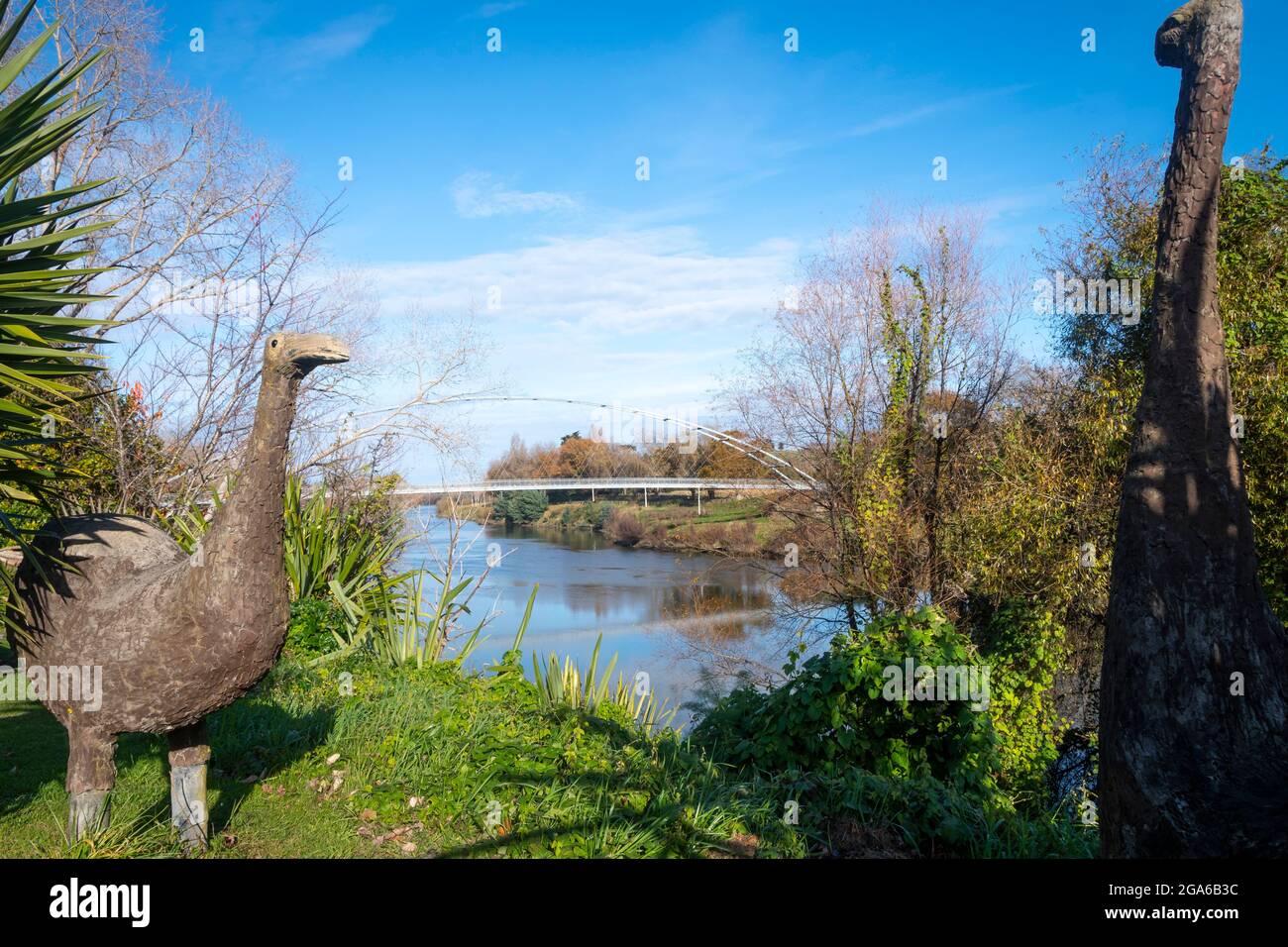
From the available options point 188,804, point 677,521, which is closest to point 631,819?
point 188,804

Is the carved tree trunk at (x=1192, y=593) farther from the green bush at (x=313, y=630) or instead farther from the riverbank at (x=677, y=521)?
the riverbank at (x=677, y=521)

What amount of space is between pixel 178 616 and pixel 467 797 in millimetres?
1852

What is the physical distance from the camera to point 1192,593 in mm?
2576

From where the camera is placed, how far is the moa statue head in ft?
9.68

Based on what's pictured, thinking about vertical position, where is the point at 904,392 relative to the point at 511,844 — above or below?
above

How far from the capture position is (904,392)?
14484 mm

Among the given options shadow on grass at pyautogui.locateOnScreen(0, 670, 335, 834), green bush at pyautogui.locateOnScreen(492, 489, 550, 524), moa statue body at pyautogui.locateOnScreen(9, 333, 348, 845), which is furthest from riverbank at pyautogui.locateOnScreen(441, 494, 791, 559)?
moa statue body at pyautogui.locateOnScreen(9, 333, 348, 845)

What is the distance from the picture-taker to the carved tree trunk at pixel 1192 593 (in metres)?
2.46

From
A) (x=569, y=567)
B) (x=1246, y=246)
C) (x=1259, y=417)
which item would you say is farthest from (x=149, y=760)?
(x=569, y=567)

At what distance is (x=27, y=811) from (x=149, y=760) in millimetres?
794

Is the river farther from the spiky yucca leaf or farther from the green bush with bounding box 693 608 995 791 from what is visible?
the spiky yucca leaf

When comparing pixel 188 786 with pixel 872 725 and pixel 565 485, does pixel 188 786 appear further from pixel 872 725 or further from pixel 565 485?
pixel 565 485

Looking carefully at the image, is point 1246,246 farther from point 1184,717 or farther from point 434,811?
point 434,811

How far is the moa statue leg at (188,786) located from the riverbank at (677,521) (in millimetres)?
6614
